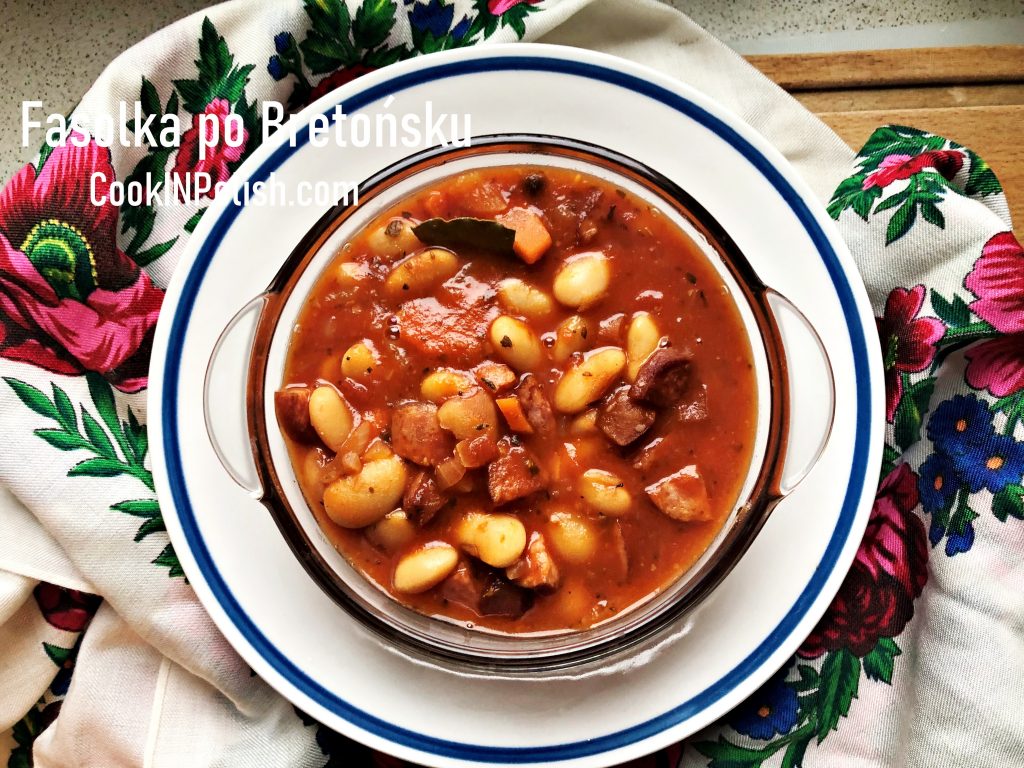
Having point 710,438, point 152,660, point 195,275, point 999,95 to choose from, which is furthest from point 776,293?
point 152,660

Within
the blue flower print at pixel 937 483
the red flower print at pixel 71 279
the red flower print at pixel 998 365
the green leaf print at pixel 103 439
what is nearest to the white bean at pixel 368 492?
the green leaf print at pixel 103 439

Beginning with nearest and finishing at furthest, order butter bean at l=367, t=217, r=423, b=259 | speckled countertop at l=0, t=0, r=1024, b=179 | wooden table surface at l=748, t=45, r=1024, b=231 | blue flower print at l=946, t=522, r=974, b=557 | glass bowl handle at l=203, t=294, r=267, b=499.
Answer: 1. butter bean at l=367, t=217, r=423, b=259
2. glass bowl handle at l=203, t=294, r=267, b=499
3. blue flower print at l=946, t=522, r=974, b=557
4. wooden table surface at l=748, t=45, r=1024, b=231
5. speckled countertop at l=0, t=0, r=1024, b=179

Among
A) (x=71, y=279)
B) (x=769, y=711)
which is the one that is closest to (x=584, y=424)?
(x=769, y=711)

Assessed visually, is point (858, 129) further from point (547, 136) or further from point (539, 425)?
point (539, 425)

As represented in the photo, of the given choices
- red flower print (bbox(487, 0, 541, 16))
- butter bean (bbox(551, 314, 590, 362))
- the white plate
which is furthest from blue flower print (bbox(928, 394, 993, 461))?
red flower print (bbox(487, 0, 541, 16))

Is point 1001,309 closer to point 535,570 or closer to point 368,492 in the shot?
→ point 535,570

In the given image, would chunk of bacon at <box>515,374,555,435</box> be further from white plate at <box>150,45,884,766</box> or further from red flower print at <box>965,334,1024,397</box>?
red flower print at <box>965,334,1024,397</box>

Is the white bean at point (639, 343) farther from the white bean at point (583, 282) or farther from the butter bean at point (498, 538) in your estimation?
the butter bean at point (498, 538)

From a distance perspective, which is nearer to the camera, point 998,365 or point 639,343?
point 639,343
